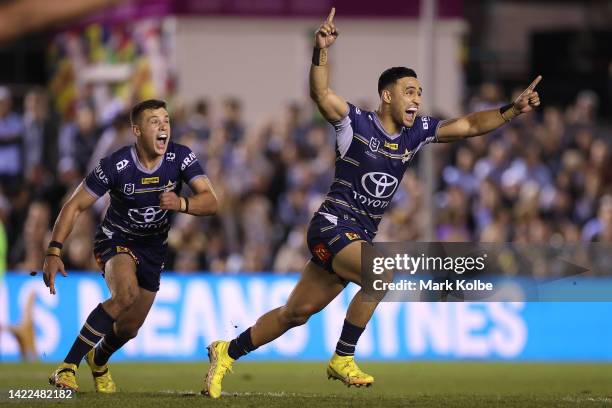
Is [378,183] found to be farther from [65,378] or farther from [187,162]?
[65,378]

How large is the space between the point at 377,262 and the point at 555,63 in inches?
851

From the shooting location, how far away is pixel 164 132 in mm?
12828

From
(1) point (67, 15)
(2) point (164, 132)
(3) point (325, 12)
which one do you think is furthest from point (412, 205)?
(1) point (67, 15)

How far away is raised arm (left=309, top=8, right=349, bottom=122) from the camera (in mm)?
11894

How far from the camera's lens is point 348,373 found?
12.5 metres

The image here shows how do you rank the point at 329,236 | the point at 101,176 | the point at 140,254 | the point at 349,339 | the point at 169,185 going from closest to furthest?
the point at 329,236
the point at 349,339
the point at 101,176
the point at 169,185
the point at 140,254

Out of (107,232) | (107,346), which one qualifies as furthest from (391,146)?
(107,346)

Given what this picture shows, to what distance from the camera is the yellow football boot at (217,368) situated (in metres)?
12.6

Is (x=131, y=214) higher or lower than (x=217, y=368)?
higher

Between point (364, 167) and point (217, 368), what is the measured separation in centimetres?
210


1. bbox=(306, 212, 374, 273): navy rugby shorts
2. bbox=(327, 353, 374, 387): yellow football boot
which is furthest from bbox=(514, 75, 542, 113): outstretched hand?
bbox=(327, 353, 374, 387): yellow football boot

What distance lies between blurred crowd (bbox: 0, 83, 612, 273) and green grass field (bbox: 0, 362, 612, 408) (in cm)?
226

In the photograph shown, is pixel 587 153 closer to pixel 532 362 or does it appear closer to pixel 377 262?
pixel 532 362

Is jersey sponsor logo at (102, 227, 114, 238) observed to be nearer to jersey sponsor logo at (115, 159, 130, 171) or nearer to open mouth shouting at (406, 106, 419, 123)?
jersey sponsor logo at (115, 159, 130, 171)
